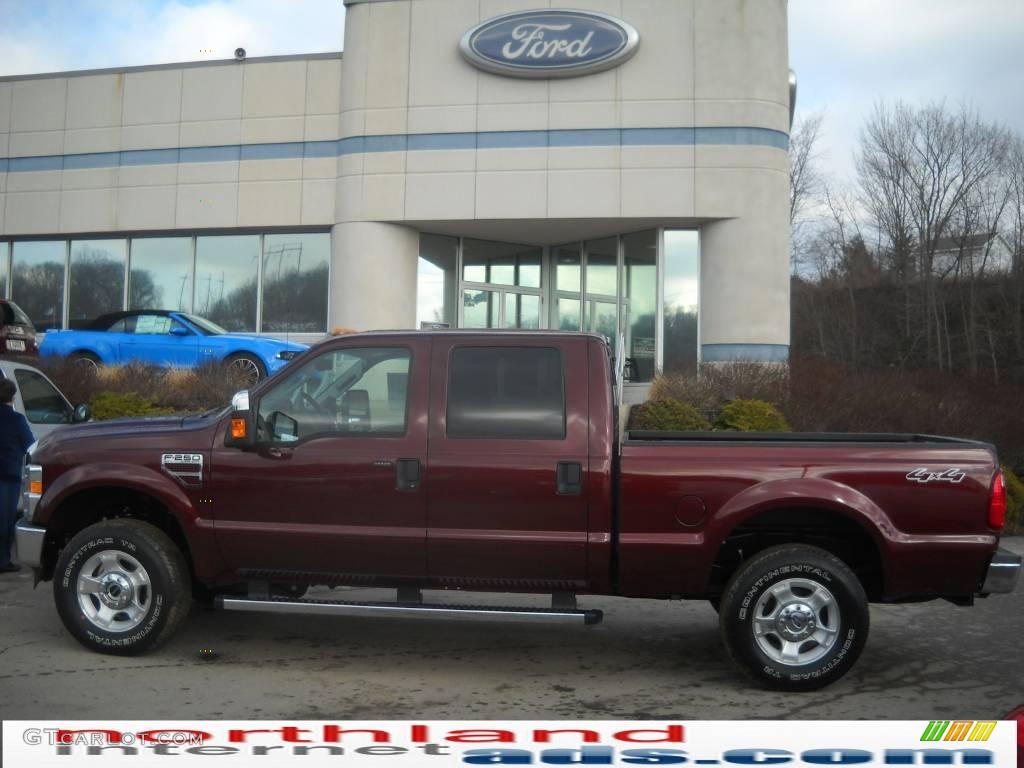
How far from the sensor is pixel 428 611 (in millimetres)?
5582

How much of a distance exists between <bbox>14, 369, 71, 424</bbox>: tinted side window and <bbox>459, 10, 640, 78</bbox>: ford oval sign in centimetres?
1260

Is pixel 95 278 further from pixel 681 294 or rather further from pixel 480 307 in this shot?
pixel 681 294

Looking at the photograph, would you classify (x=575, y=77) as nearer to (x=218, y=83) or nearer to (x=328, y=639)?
(x=218, y=83)

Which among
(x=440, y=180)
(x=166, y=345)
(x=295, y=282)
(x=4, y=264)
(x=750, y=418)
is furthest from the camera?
(x=4, y=264)

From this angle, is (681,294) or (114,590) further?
(681,294)

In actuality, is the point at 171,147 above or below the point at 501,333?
above

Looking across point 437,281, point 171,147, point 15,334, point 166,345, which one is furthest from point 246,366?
point 171,147

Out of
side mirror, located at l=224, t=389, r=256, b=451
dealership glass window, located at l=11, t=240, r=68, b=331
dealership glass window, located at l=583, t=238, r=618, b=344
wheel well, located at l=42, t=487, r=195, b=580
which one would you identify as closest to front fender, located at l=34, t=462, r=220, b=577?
wheel well, located at l=42, t=487, r=195, b=580

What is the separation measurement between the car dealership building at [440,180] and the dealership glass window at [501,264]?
0.17ft

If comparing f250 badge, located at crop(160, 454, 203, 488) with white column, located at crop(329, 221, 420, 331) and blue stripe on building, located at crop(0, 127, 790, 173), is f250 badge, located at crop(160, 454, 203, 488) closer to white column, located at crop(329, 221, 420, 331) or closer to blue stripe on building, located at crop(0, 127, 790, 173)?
white column, located at crop(329, 221, 420, 331)

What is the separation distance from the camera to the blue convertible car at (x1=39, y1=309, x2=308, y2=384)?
630 inches

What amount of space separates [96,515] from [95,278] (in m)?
19.4

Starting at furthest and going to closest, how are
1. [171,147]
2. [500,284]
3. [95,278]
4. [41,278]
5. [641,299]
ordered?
[41,278] < [95,278] < [500,284] < [171,147] < [641,299]

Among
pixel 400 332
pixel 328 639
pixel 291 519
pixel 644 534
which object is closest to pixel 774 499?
pixel 644 534
